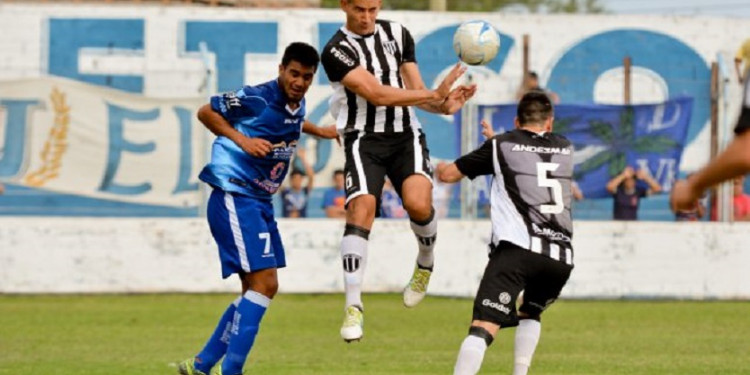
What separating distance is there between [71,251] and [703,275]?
28.7ft

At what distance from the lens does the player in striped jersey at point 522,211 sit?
10977 mm

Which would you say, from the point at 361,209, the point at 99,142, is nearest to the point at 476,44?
the point at 361,209

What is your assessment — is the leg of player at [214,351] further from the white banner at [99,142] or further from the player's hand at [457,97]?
the white banner at [99,142]

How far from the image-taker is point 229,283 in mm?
22812

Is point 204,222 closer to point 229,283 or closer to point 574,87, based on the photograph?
point 229,283

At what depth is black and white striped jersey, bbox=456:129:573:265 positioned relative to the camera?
11.0m

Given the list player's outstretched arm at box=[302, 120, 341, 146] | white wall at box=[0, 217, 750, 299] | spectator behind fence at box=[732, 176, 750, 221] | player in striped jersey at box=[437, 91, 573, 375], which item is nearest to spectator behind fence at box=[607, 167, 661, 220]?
white wall at box=[0, 217, 750, 299]

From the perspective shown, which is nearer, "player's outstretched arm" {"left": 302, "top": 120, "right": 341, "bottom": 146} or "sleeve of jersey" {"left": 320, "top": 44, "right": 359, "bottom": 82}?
"sleeve of jersey" {"left": 320, "top": 44, "right": 359, "bottom": 82}

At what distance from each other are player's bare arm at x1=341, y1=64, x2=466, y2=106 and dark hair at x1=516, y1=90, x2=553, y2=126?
0.55m

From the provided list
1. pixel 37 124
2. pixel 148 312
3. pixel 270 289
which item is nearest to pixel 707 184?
pixel 270 289

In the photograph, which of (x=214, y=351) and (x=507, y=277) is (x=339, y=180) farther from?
(x=507, y=277)

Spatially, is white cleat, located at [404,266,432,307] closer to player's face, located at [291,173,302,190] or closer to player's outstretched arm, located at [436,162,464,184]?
player's outstretched arm, located at [436,162,464,184]

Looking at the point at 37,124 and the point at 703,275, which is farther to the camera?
the point at 37,124

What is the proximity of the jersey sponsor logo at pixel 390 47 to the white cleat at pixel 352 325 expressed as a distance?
1.95 metres
